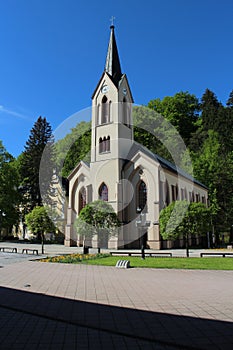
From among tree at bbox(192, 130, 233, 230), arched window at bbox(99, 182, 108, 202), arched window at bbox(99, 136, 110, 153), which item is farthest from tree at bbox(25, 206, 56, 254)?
tree at bbox(192, 130, 233, 230)

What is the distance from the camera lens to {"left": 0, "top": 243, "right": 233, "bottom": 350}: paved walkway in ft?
17.5

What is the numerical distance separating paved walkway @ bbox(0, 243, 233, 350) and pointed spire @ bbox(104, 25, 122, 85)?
3148 cm

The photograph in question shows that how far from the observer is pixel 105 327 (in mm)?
6074

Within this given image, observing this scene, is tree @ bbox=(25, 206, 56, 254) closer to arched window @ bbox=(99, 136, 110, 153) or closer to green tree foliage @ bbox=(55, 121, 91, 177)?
arched window @ bbox=(99, 136, 110, 153)

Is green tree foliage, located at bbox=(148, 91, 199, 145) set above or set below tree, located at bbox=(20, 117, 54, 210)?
above

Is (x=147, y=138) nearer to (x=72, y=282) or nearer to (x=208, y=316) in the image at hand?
(x=72, y=282)

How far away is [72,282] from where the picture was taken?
1156cm

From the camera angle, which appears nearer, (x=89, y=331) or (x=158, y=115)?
(x=89, y=331)

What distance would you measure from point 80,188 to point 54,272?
2444 centimetres

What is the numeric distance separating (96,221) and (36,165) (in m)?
24.3

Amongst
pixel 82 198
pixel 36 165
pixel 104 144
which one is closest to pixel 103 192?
pixel 82 198

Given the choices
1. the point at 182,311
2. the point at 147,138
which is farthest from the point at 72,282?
the point at 147,138

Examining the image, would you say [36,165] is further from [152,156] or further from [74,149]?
[152,156]

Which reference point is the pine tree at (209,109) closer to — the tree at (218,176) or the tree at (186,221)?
the tree at (218,176)
